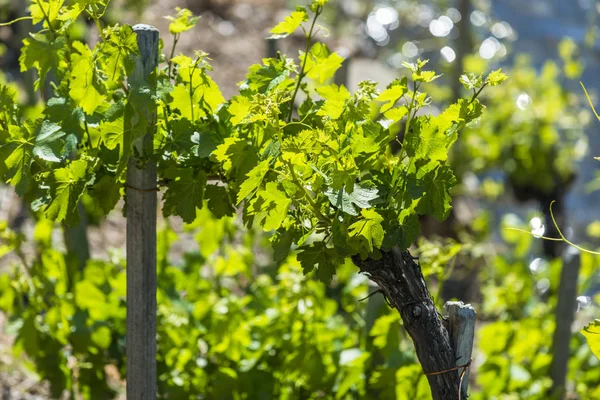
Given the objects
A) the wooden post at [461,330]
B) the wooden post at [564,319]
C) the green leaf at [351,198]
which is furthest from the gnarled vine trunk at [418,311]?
the wooden post at [564,319]

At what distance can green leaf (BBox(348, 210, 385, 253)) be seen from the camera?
1.47m

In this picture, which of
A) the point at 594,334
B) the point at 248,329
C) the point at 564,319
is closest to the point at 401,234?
the point at 594,334

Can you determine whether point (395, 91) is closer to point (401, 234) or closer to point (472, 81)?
point (472, 81)

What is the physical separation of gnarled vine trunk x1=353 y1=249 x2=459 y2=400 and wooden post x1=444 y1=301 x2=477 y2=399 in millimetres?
42

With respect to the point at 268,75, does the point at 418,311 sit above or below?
below

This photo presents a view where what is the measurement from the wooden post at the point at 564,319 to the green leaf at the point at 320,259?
1400 millimetres

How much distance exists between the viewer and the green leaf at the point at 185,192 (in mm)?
1710

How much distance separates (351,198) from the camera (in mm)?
1454

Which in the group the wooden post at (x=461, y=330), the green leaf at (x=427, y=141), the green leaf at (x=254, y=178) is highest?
the green leaf at (x=427, y=141)

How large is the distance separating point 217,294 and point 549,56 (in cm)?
585

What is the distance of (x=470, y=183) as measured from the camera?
530 centimetres

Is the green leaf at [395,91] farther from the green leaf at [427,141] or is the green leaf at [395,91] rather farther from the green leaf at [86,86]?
the green leaf at [86,86]

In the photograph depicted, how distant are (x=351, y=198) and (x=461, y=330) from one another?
1.40 feet

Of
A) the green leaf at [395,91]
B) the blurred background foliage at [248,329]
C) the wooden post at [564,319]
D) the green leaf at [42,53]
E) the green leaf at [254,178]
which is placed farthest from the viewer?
the wooden post at [564,319]
